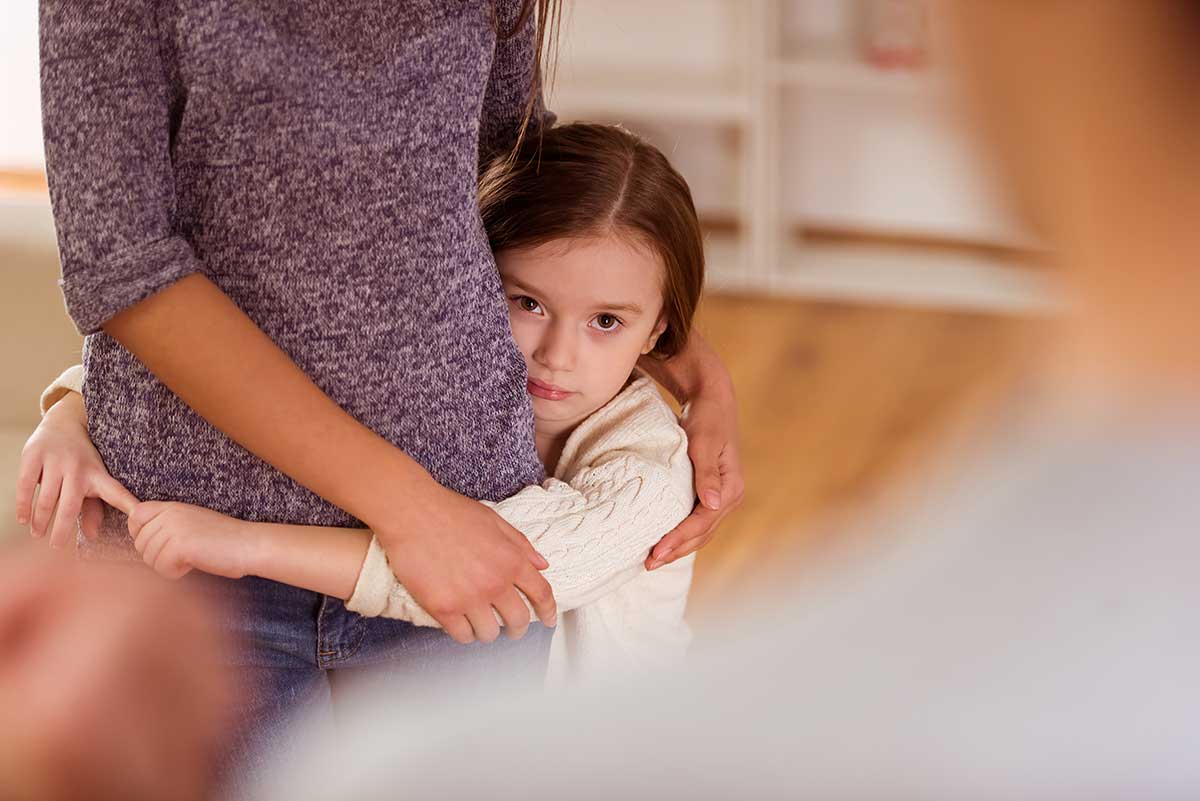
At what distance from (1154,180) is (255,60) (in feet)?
2.27

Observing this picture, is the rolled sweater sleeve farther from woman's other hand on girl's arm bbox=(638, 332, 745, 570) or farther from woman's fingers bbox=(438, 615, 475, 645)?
woman's other hand on girl's arm bbox=(638, 332, 745, 570)

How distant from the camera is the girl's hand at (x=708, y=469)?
4.04 ft

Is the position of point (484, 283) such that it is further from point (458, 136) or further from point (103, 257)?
point (103, 257)

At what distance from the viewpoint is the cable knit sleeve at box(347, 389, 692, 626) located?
1.07 m

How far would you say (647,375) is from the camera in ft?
4.53

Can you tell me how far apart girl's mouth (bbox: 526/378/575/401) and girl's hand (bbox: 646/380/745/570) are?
0.46 feet

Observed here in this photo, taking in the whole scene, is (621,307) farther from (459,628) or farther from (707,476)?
(459,628)

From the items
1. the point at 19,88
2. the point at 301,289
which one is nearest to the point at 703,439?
the point at 301,289

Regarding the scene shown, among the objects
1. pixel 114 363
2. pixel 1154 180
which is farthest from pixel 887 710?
pixel 114 363

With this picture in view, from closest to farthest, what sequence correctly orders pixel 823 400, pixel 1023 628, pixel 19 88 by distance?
pixel 1023 628 < pixel 823 400 < pixel 19 88

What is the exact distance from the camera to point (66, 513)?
105 centimetres

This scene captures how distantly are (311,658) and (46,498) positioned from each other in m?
0.24

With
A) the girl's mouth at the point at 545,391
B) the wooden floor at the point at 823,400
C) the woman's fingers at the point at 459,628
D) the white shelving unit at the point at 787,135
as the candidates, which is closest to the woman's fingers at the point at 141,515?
the woman's fingers at the point at 459,628

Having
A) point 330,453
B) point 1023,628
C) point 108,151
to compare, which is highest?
point 1023,628
